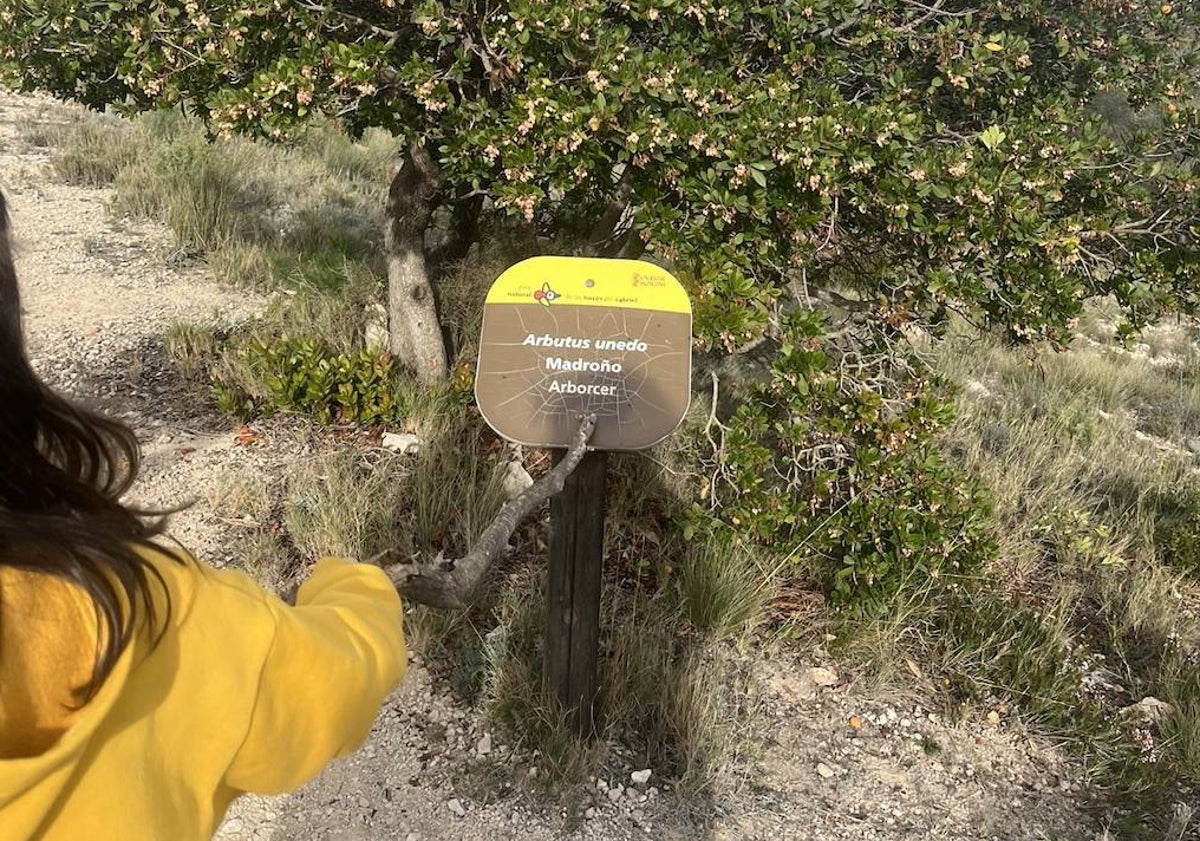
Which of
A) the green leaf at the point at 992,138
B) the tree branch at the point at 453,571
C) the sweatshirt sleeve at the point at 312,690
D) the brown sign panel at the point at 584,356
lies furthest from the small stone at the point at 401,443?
the sweatshirt sleeve at the point at 312,690

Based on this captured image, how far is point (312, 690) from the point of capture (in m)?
1.05

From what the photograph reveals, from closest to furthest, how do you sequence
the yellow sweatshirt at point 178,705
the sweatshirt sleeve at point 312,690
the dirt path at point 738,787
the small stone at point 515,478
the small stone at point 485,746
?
the yellow sweatshirt at point 178,705 < the sweatshirt sleeve at point 312,690 < the dirt path at point 738,787 < the small stone at point 485,746 < the small stone at point 515,478

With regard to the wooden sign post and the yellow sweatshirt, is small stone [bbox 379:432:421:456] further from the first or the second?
the yellow sweatshirt

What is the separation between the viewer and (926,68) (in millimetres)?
3754

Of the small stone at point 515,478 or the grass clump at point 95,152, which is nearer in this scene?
the small stone at point 515,478

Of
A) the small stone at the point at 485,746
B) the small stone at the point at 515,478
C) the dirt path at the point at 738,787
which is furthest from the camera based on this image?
the small stone at the point at 515,478

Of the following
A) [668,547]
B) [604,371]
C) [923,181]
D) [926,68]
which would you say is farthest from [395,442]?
[926,68]

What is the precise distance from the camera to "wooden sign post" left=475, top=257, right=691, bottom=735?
91.3 inches

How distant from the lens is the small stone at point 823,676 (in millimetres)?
3320

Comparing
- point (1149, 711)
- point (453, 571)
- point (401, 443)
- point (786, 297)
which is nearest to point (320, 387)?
point (401, 443)

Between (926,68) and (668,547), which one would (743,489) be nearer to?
(668,547)

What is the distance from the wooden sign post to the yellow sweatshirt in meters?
1.16

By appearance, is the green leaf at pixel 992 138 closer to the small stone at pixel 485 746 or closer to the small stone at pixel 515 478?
the small stone at pixel 515 478

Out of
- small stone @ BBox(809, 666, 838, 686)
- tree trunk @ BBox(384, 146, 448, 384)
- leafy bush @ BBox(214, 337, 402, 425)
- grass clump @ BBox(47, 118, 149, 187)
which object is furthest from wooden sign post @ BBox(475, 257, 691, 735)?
grass clump @ BBox(47, 118, 149, 187)
